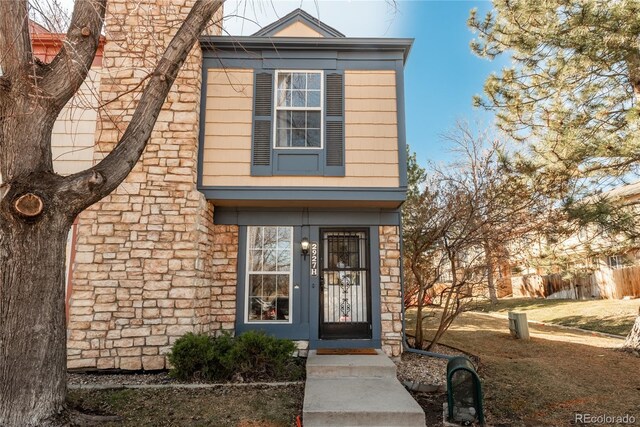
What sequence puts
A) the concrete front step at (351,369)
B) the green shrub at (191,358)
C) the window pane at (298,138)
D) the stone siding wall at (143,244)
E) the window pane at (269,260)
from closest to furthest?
the green shrub at (191,358)
the concrete front step at (351,369)
the stone siding wall at (143,244)
the window pane at (298,138)
the window pane at (269,260)

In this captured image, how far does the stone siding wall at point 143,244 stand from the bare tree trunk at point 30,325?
2146mm

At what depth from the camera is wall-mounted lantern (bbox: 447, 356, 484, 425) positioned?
4086 mm

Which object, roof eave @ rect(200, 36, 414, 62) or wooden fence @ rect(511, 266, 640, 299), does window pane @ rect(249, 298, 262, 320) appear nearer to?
roof eave @ rect(200, 36, 414, 62)

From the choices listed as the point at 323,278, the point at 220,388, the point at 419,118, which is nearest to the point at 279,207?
the point at 323,278

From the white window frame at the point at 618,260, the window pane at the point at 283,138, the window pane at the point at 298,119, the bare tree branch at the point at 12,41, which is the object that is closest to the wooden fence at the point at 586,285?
the white window frame at the point at 618,260

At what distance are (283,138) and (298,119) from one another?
45cm

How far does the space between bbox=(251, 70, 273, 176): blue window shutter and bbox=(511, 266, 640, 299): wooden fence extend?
A: 983 centimetres

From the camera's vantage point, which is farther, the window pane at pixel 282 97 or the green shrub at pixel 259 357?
the window pane at pixel 282 97

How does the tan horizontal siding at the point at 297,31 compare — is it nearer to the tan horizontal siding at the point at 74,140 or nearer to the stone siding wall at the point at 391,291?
the tan horizontal siding at the point at 74,140

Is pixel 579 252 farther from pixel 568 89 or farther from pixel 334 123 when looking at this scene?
pixel 334 123

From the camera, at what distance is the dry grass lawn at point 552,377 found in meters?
4.51

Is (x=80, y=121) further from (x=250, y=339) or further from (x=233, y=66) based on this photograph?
(x=250, y=339)

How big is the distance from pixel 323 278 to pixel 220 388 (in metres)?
2.58

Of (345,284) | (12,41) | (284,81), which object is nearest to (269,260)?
(345,284)
